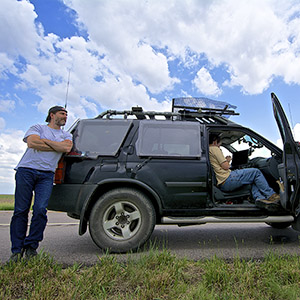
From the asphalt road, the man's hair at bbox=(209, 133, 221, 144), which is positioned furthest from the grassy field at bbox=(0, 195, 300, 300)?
the man's hair at bbox=(209, 133, 221, 144)

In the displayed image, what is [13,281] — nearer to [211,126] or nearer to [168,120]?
[168,120]

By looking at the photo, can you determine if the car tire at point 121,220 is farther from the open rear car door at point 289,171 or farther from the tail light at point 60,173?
the open rear car door at point 289,171

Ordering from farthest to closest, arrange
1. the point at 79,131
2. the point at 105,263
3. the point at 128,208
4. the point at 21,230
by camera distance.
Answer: the point at 79,131, the point at 128,208, the point at 21,230, the point at 105,263

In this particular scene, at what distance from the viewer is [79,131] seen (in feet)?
12.4

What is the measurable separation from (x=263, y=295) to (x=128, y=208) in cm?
190

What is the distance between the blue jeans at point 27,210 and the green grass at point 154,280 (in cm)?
40

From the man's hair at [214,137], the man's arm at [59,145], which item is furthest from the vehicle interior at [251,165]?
the man's arm at [59,145]

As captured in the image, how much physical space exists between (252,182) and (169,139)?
1496 mm

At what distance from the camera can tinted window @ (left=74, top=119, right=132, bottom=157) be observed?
3639 mm

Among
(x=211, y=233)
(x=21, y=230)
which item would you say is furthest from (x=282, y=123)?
(x=21, y=230)

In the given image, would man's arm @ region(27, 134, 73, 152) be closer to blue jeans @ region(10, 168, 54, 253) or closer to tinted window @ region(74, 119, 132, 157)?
blue jeans @ region(10, 168, 54, 253)

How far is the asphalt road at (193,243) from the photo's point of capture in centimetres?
324

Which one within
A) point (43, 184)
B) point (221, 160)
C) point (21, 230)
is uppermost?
point (221, 160)

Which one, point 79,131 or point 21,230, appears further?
point 79,131
